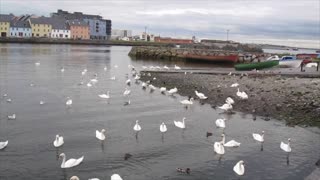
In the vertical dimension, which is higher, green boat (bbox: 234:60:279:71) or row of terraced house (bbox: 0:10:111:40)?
row of terraced house (bbox: 0:10:111:40)

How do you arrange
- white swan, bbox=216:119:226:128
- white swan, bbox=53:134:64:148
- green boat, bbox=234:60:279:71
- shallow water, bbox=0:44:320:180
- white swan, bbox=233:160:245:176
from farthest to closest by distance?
green boat, bbox=234:60:279:71, white swan, bbox=216:119:226:128, white swan, bbox=53:134:64:148, shallow water, bbox=0:44:320:180, white swan, bbox=233:160:245:176

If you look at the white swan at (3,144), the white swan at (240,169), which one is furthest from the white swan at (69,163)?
the white swan at (240,169)

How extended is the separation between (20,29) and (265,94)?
471ft

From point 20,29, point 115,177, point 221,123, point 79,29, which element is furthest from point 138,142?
point 79,29

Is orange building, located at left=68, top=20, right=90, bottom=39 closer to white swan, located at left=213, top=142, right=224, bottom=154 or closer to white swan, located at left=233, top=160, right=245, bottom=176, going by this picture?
→ white swan, located at left=213, top=142, right=224, bottom=154

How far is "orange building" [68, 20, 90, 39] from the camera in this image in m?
171

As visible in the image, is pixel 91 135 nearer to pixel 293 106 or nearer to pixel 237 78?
pixel 293 106

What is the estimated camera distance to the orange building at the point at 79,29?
562 feet

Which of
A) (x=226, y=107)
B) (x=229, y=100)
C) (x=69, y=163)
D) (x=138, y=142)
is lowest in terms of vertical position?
(x=138, y=142)

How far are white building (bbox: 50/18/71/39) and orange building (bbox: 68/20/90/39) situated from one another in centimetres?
204

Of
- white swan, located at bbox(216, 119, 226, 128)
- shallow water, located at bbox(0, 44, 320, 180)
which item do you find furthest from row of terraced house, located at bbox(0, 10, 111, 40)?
white swan, located at bbox(216, 119, 226, 128)

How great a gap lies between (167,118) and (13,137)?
8.46 m

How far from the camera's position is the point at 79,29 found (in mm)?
175375

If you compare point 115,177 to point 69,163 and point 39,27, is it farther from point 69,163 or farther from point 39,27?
point 39,27
